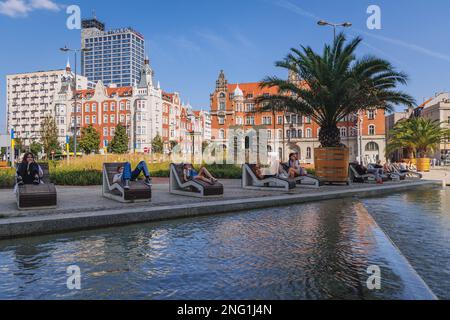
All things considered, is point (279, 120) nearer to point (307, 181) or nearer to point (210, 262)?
point (307, 181)

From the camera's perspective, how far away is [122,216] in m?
8.10

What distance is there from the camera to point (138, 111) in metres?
93.9

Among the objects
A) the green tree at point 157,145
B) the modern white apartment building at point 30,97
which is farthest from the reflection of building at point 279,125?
the modern white apartment building at point 30,97

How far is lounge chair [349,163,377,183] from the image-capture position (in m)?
21.2

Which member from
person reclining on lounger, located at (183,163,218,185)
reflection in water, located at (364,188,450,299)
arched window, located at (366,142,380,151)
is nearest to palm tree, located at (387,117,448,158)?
arched window, located at (366,142,380,151)

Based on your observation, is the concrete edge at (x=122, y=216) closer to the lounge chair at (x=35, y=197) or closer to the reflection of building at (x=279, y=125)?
the lounge chair at (x=35, y=197)

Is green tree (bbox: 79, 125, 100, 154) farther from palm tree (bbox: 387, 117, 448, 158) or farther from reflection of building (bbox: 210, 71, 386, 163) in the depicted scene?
palm tree (bbox: 387, 117, 448, 158)

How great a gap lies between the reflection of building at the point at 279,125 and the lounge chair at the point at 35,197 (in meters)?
69.7

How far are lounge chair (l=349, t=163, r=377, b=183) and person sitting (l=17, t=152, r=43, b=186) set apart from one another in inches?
662

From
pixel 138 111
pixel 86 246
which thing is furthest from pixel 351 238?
pixel 138 111

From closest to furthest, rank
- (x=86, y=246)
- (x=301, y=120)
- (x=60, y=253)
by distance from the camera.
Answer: (x=60, y=253), (x=86, y=246), (x=301, y=120)
